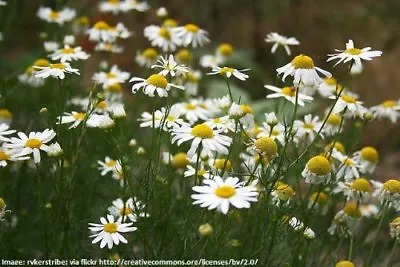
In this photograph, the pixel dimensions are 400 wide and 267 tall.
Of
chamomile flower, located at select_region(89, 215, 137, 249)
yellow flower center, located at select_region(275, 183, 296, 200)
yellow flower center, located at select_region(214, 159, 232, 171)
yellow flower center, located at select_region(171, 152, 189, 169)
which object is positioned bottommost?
chamomile flower, located at select_region(89, 215, 137, 249)

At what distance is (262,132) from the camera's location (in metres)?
1.59

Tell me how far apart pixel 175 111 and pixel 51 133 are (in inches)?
11.1

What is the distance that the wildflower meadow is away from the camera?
1318 millimetres

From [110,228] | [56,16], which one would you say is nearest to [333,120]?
[110,228]

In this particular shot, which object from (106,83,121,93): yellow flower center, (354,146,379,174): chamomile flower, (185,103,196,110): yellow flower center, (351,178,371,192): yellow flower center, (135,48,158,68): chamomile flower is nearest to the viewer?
(351,178,371,192): yellow flower center

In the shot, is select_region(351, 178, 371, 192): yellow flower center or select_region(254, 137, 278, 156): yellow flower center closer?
select_region(254, 137, 278, 156): yellow flower center

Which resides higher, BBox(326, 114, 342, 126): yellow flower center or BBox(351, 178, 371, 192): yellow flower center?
BBox(326, 114, 342, 126): yellow flower center

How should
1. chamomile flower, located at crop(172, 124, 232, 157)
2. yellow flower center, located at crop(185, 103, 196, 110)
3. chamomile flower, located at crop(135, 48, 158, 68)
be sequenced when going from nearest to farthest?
1. chamomile flower, located at crop(172, 124, 232, 157)
2. yellow flower center, located at crop(185, 103, 196, 110)
3. chamomile flower, located at crop(135, 48, 158, 68)

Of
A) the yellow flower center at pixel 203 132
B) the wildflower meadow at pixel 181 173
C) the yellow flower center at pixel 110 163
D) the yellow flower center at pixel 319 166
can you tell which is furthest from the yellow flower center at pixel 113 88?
the yellow flower center at pixel 319 166

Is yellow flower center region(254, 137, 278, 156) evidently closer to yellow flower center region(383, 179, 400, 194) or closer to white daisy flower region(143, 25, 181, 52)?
yellow flower center region(383, 179, 400, 194)

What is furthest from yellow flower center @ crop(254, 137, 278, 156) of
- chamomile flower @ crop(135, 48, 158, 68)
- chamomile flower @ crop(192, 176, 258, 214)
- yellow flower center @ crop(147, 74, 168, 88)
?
chamomile flower @ crop(135, 48, 158, 68)

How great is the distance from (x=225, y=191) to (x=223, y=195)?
0.4 inches

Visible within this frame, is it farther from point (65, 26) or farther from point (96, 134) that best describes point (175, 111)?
point (65, 26)

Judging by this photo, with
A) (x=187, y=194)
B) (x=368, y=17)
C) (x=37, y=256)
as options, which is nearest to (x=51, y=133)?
(x=187, y=194)
